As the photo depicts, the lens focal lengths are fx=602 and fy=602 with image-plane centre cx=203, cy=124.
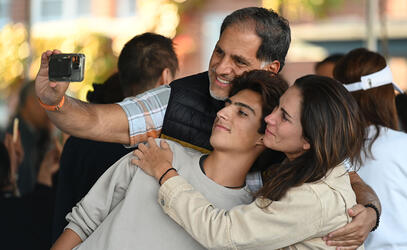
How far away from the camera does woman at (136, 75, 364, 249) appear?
1670 millimetres

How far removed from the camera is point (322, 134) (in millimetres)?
1725

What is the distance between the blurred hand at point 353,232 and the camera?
1758 mm

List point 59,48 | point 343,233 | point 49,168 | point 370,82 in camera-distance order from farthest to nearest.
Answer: point 59,48 → point 49,168 → point 370,82 → point 343,233

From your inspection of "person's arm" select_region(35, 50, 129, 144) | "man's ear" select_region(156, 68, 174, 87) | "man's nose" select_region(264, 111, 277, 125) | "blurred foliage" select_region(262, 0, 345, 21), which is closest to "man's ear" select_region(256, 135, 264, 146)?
"man's nose" select_region(264, 111, 277, 125)

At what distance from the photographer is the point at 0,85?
29.3ft

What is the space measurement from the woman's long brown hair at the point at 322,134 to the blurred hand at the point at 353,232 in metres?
0.17

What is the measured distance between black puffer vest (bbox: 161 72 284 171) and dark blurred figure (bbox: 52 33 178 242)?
1.21 ft

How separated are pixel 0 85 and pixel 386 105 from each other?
7405 millimetres

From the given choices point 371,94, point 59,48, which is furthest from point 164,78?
point 59,48

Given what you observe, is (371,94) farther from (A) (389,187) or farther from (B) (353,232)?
(B) (353,232)

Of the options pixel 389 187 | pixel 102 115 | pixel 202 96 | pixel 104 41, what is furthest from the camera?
pixel 104 41

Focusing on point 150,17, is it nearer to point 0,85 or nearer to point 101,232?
point 0,85

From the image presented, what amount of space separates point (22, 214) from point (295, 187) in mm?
1561

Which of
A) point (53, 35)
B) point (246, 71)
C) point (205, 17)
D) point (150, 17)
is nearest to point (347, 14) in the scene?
point (205, 17)
